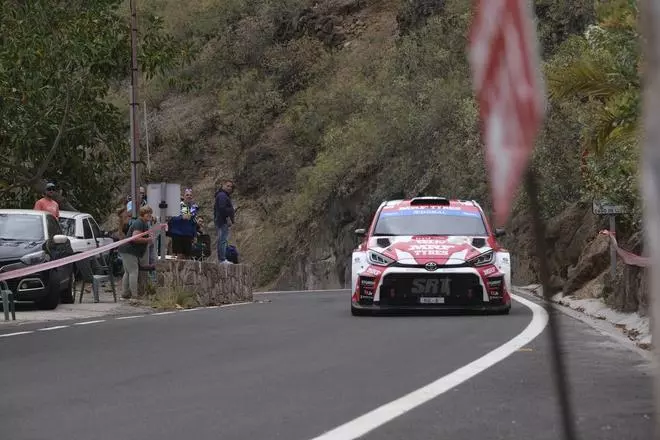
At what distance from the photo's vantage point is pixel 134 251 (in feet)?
75.3

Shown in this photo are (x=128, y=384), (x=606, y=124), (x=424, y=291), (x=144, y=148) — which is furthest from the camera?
(x=144, y=148)

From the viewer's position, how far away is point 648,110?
3217 millimetres

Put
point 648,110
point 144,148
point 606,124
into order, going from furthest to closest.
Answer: point 144,148 < point 606,124 < point 648,110

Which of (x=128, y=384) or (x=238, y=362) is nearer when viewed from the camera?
(x=128, y=384)

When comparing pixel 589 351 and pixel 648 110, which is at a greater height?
pixel 648 110

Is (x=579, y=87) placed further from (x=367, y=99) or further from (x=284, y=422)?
(x=367, y=99)

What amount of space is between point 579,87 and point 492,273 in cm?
342

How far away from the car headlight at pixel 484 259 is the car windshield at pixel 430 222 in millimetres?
832

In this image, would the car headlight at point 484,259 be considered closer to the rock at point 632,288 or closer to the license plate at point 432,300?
the license plate at point 432,300

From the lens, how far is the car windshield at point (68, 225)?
2750 cm

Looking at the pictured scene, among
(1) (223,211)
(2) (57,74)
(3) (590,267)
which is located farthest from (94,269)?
(3) (590,267)

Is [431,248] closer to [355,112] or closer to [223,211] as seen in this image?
[223,211]

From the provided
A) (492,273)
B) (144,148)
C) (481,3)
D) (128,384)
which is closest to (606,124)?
(492,273)

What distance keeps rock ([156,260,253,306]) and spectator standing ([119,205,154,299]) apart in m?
0.55
